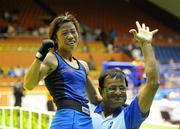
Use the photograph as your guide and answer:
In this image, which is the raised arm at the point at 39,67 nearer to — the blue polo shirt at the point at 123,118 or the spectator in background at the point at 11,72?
the blue polo shirt at the point at 123,118

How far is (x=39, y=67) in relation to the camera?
10.3 feet

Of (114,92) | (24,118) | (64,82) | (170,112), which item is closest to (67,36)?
(64,82)

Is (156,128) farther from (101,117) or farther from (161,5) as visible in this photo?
(161,5)

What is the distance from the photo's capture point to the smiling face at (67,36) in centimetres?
336

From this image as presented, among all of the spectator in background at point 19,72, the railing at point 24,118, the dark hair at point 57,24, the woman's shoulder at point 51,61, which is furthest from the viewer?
the spectator in background at point 19,72

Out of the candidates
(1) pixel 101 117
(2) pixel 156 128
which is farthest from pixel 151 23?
(1) pixel 101 117

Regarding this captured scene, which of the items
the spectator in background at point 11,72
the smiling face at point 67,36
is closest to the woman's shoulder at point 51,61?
the smiling face at point 67,36

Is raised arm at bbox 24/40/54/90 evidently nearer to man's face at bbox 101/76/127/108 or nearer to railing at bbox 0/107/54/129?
man's face at bbox 101/76/127/108

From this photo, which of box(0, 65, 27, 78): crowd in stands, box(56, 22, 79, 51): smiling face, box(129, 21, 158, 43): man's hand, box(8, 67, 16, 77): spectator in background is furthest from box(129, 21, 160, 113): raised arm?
box(8, 67, 16, 77): spectator in background

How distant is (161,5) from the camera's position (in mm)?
33188

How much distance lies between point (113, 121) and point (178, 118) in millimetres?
7433

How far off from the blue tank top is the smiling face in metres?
0.08

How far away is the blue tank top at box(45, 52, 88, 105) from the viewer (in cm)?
336

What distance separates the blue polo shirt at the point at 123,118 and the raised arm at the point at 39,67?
466mm
